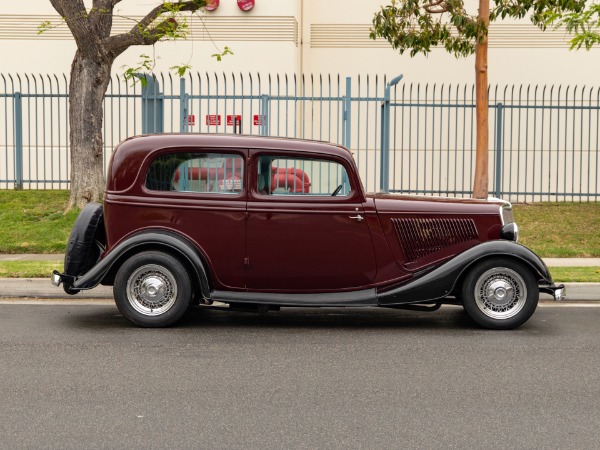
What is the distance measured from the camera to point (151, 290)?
847 centimetres

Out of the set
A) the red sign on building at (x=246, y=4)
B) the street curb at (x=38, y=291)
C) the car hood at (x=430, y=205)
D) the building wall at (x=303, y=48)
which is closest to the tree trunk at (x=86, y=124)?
the street curb at (x=38, y=291)

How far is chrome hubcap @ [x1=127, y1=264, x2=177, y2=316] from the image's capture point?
331 inches

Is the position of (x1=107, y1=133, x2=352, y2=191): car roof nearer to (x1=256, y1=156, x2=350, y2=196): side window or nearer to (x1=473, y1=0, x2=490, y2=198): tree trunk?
(x1=256, y1=156, x2=350, y2=196): side window

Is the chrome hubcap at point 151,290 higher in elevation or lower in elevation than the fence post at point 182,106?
lower

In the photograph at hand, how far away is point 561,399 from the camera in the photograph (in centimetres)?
611

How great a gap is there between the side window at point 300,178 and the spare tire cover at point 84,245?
159 cm

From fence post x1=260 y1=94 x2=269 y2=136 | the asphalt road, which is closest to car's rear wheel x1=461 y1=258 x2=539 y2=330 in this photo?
the asphalt road

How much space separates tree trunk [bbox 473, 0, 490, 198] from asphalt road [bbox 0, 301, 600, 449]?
8117mm

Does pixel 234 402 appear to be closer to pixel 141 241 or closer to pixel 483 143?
pixel 141 241

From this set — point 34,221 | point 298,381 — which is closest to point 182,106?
point 34,221

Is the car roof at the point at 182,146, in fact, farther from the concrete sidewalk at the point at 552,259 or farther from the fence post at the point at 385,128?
the fence post at the point at 385,128

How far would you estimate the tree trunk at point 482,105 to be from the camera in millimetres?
17172

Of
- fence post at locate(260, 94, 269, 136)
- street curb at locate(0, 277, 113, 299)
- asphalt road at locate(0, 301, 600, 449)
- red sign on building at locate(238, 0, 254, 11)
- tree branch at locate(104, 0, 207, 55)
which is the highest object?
red sign on building at locate(238, 0, 254, 11)

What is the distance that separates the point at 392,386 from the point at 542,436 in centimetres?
137
